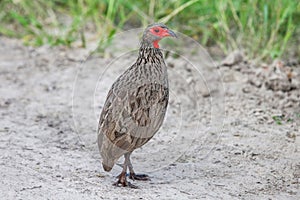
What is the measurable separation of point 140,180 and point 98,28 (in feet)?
11.8

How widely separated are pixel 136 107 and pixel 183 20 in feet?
11.7

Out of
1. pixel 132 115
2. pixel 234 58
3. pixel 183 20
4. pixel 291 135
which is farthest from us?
pixel 183 20

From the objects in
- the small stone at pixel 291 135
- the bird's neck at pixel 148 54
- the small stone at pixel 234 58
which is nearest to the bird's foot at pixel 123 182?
the bird's neck at pixel 148 54

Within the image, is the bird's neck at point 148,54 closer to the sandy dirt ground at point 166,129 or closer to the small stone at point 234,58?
the sandy dirt ground at point 166,129

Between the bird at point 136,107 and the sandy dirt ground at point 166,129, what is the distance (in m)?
0.29

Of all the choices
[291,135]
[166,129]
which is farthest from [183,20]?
[291,135]

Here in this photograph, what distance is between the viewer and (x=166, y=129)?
553 centimetres

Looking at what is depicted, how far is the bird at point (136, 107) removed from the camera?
408 cm

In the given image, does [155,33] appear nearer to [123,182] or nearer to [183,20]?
[123,182]

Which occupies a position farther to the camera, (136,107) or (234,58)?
(234,58)

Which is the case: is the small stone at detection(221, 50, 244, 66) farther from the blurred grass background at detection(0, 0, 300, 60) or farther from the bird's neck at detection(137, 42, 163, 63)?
the bird's neck at detection(137, 42, 163, 63)

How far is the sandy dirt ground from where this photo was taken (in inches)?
162

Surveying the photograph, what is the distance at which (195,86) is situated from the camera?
635 cm

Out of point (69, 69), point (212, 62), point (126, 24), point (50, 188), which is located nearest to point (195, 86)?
point (212, 62)
